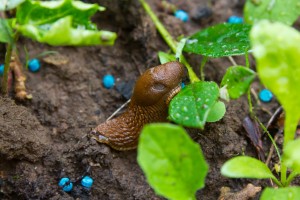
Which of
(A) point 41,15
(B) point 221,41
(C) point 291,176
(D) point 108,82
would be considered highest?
(A) point 41,15

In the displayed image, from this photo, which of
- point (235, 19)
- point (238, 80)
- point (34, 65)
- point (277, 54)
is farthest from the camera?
point (235, 19)

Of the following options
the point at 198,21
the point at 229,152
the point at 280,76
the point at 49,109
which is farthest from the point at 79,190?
the point at 198,21

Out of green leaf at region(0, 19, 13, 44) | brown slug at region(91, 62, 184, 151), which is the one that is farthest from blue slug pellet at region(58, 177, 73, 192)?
green leaf at region(0, 19, 13, 44)

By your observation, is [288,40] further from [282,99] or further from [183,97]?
[183,97]

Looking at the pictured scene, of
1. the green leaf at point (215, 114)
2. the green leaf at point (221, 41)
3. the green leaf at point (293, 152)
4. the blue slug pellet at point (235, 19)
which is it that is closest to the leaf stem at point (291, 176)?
the green leaf at point (293, 152)

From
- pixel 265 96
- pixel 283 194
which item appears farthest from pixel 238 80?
pixel 265 96

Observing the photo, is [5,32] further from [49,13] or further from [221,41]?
[221,41]

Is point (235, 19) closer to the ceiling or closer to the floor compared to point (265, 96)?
closer to the ceiling

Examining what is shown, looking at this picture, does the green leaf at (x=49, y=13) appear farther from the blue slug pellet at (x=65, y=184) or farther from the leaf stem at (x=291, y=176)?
the leaf stem at (x=291, y=176)

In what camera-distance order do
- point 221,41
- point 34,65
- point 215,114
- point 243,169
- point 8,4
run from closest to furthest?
point 243,169, point 8,4, point 215,114, point 221,41, point 34,65
